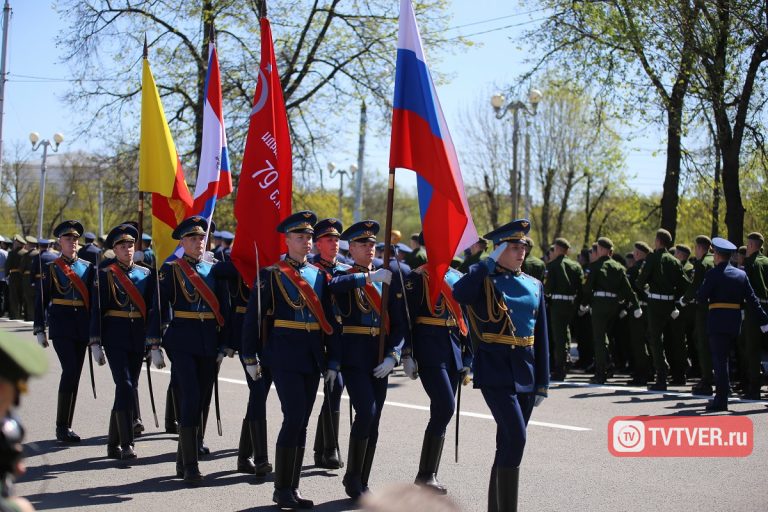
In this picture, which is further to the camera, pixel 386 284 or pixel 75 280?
pixel 75 280

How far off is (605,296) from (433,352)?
24.4 ft

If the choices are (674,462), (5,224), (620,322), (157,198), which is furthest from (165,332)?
(5,224)

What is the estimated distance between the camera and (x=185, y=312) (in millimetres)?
8305

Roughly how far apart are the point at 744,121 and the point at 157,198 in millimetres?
11793

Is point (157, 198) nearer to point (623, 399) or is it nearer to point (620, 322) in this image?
point (623, 399)

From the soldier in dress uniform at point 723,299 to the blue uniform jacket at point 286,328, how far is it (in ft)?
19.9

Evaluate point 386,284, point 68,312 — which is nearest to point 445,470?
point 386,284

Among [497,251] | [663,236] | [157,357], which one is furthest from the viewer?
[663,236]

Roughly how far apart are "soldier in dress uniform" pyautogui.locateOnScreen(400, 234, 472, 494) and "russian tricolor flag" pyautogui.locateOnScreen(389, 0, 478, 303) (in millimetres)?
170

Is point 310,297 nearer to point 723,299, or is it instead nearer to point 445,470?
point 445,470

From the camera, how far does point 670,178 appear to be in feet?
68.8

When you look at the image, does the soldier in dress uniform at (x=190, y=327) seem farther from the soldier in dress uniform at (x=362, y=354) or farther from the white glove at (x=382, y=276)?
the white glove at (x=382, y=276)

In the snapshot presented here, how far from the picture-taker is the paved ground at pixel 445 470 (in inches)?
289

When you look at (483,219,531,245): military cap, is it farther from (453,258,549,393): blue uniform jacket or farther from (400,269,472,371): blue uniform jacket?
(400,269,472,371): blue uniform jacket
